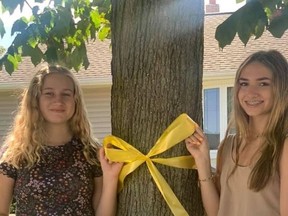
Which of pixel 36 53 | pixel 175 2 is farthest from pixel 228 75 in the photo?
pixel 175 2

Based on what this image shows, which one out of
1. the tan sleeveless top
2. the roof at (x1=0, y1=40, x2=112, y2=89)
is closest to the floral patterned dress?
the tan sleeveless top

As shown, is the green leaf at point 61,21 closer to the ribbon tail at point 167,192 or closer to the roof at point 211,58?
the ribbon tail at point 167,192

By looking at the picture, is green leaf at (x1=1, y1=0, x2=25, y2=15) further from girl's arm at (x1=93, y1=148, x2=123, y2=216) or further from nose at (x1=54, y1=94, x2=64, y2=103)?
girl's arm at (x1=93, y1=148, x2=123, y2=216)

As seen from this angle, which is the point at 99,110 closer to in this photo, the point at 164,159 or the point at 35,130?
the point at 35,130

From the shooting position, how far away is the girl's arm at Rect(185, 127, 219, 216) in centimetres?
290

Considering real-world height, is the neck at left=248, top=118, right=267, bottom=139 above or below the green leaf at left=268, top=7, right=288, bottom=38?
below

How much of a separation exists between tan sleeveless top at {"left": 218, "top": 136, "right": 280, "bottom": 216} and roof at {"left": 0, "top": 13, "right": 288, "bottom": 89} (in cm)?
802

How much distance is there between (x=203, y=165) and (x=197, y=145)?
4.0 inches

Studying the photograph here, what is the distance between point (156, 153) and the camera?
9.56 ft

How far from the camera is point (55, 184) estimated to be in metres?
3.12

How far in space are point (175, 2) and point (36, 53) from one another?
50.7 inches

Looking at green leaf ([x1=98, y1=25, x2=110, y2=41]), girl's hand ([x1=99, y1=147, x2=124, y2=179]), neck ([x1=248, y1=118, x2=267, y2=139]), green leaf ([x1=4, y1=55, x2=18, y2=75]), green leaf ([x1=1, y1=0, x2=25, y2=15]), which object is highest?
green leaf ([x1=1, y1=0, x2=25, y2=15])

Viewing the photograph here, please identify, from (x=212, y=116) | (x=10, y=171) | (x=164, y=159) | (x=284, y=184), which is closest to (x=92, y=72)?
(x=212, y=116)

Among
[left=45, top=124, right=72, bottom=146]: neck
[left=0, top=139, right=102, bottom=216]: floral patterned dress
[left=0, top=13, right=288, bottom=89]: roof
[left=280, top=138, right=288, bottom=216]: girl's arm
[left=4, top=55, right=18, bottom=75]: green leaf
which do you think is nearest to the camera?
[left=280, top=138, right=288, bottom=216]: girl's arm
